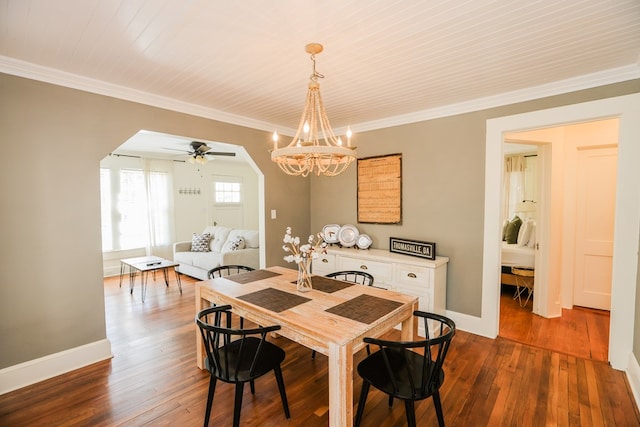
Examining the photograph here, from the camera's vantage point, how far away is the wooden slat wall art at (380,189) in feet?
12.3

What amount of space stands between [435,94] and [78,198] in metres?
3.42

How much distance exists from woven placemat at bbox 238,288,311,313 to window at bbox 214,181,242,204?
548 centimetres

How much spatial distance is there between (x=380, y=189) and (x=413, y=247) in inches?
36.0

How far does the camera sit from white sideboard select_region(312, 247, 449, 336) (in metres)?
3.08

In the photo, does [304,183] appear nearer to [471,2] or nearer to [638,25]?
[471,2]

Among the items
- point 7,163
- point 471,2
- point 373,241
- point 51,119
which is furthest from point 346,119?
point 7,163

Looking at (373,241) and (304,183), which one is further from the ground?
(304,183)

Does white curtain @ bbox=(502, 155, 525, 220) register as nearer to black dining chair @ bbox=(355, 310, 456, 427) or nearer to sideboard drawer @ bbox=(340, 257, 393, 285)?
sideboard drawer @ bbox=(340, 257, 393, 285)

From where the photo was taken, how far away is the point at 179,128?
126 inches

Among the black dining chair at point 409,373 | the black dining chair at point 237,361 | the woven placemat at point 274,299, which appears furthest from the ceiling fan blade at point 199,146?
the black dining chair at point 409,373

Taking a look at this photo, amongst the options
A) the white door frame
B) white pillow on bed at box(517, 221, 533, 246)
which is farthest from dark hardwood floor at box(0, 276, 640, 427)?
white pillow on bed at box(517, 221, 533, 246)

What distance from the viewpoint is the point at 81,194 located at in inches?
102

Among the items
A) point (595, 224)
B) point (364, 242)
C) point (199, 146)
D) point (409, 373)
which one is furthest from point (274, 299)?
point (595, 224)

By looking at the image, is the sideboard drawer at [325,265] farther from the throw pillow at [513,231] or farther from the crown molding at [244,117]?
the throw pillow at [513,231]
